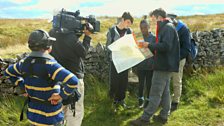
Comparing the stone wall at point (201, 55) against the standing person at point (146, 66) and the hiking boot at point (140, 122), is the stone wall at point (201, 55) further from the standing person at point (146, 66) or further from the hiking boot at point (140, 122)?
the hiking boot at point (140, 122)

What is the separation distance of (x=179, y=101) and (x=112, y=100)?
55.3 inches

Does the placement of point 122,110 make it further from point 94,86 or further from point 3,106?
point 3,106

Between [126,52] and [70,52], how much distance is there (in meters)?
1.15

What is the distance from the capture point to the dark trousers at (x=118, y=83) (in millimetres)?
6363

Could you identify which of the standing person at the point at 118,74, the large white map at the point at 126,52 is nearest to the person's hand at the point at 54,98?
the large white map at the point at 126,52

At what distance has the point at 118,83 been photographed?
6.40 metres

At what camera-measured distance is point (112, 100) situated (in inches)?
260

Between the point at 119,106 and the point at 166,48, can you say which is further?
the point at 119,106

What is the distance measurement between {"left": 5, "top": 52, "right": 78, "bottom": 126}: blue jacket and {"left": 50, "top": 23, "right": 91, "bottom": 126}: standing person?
0.86m

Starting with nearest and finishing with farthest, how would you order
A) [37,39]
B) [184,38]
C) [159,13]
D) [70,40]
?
1. [37,39]
2. [70,40]
3. [159,13]
4. [184,38]

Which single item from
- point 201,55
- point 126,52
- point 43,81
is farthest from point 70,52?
point 201,55

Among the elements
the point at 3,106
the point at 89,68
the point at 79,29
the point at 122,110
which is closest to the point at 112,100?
the point at 122,110

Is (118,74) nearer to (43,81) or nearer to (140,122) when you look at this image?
(140,122)

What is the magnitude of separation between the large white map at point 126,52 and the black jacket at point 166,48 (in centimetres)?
25
